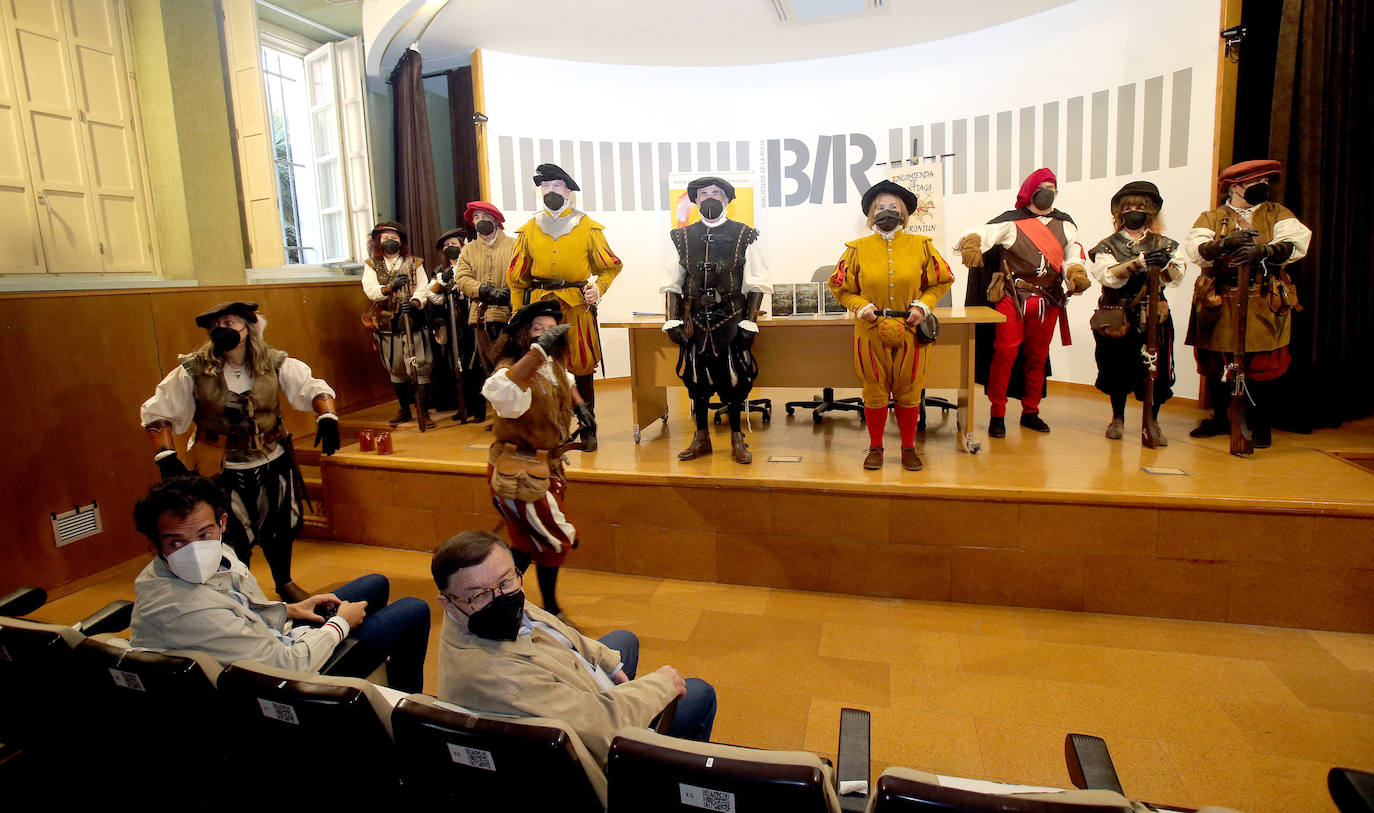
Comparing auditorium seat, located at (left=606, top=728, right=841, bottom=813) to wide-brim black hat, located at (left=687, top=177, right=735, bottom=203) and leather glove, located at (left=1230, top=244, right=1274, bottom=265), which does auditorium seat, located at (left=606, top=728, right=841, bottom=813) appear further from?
leather glove, located at (left=1230, top=244, right=1274, bottom=265)

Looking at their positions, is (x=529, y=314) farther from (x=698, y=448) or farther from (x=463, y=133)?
(x=463, y=133)

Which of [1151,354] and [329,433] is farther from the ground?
[1151,354]

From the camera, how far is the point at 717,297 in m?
3.62

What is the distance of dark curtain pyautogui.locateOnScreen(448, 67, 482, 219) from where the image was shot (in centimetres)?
638

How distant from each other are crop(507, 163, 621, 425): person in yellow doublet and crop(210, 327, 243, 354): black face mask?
155 centimetres

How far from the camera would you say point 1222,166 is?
4.21 m

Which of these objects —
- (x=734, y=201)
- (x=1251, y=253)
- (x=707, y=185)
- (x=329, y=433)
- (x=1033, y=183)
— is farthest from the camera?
(x=734, y=201)

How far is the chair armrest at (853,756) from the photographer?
4.21ft

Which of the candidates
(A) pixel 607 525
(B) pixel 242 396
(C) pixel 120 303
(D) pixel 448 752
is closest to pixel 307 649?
(D) pixel 448 752

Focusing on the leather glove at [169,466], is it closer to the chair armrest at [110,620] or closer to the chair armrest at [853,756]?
the chair armrest at [110,620]

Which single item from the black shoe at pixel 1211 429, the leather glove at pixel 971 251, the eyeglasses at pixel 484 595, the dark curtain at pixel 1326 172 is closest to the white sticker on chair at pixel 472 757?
the eyeglasses at pixel 484 595

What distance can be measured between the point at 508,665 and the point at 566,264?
2928mm

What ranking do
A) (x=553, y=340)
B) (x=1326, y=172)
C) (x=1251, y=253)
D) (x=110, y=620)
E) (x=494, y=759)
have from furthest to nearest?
(x=1326, y=172) < (x=1251, y=253) < (x=553, y=340) < (x=110, y=620) < (x=494, y=759)

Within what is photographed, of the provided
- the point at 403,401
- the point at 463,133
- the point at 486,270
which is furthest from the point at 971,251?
the point at 463,133
